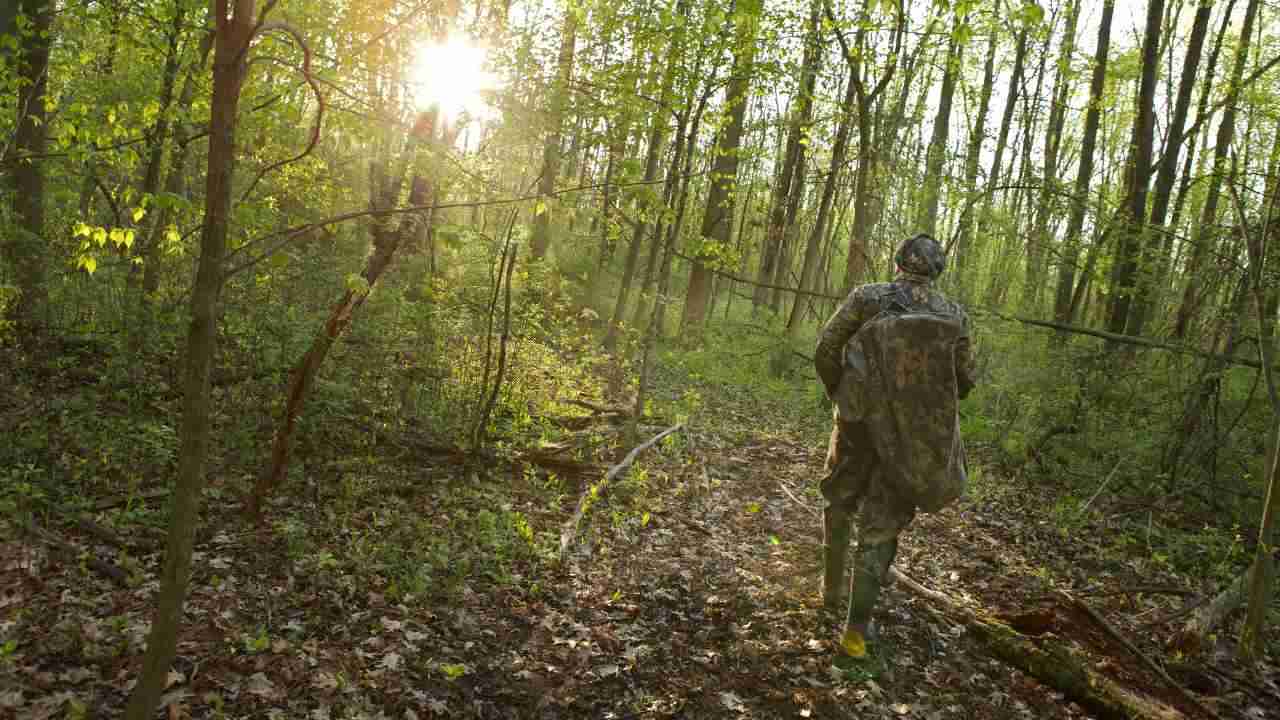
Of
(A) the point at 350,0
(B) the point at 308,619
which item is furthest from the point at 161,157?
(B) the point at 308,619

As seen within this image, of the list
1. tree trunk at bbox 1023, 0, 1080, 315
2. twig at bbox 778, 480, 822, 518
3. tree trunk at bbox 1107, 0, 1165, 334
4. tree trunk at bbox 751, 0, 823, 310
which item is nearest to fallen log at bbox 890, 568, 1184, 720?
twig at bbox 778, 480, 822, 518

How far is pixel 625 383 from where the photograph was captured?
451 inches

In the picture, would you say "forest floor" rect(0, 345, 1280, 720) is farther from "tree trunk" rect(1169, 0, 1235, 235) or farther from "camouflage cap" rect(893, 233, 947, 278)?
"tree trunk" rect(1169, 0, 1235, 235)

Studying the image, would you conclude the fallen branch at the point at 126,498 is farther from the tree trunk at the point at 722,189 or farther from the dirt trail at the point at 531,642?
the tree trunk at the point at 722,189

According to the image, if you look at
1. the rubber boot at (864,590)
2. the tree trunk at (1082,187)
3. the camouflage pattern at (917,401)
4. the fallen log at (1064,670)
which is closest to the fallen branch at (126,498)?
the rubber boot at (864,590)

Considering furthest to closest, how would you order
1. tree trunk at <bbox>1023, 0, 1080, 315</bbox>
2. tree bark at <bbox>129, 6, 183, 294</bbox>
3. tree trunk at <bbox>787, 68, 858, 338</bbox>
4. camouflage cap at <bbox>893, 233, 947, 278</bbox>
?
tree trunk at <bbox>787, 68, 858, 338</bbox> → tree trunk at <bbox>1023, 0, 1080, 315</bbox> → tree bark at <bbox>129, 6, 183, 294</bbox> → camouflage cap at <bbox>893, 233, 947, 278</bbox>

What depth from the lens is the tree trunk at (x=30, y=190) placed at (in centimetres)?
704

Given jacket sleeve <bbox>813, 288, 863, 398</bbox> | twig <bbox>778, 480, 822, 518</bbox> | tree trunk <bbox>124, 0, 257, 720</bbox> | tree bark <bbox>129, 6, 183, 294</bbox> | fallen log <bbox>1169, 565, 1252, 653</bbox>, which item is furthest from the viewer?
twig <bbox>778, 480, 822, 518</bbox>

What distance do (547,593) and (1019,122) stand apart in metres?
24.7

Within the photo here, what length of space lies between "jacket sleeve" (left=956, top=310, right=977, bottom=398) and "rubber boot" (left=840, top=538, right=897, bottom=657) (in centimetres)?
105

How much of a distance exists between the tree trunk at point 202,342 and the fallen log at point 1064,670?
443 cm

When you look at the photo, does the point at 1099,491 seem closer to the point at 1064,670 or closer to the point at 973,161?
the point at 1064,670

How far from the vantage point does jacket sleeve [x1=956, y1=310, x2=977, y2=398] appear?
4.26 meters

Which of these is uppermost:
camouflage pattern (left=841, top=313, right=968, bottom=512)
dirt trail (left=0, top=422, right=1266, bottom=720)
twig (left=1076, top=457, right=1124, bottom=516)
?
camouflage pattern (left=841, top=313, right=968, bottom=512)
